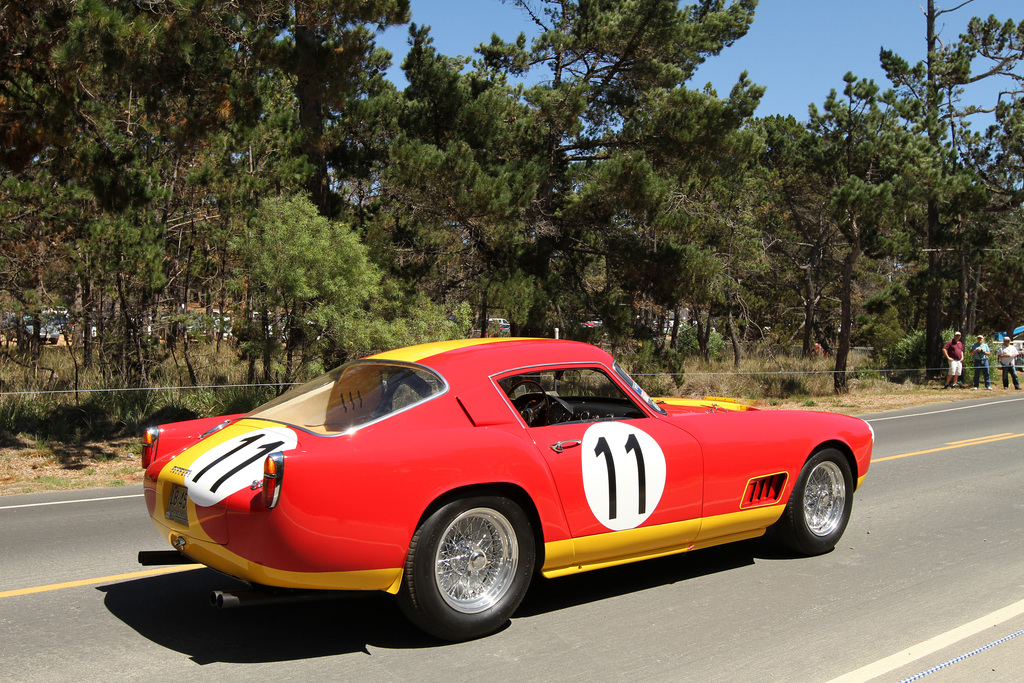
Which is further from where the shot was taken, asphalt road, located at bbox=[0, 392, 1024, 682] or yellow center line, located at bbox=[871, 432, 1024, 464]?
yellow center line, located at bbox=[871, 432, 1024, 464]

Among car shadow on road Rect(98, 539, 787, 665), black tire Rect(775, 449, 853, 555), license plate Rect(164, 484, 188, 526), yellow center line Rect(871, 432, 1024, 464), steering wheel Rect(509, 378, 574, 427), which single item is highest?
steering wheel Rect(509, 378, 574, 427)

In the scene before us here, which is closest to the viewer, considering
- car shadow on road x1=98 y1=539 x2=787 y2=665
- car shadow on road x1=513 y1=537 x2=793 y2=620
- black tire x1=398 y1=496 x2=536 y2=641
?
black tire x1=398 y1=496 x2=536 y2=641

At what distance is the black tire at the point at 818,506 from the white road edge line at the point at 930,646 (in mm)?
1354

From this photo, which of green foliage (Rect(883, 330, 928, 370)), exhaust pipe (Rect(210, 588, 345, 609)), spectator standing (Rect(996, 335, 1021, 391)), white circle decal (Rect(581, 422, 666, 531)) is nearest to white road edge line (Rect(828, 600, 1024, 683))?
white circle decal (Rect(581, 422, 666, 531))

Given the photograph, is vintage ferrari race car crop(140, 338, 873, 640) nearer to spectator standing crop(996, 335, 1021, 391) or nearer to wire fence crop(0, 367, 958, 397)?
wire fence crop(0, 367, 958, 397)

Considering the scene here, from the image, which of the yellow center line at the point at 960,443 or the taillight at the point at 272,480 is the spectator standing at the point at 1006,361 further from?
the taillight at the point at 272,480

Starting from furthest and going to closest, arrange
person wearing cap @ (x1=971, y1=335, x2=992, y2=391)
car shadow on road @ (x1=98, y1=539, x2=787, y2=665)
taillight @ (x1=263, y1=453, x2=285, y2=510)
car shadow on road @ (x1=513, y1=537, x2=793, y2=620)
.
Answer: person wearing cap @ (x1=971, y1=335, x2=992, y2=391), car shadow on road @ (x1=513, y1=537, x2=793, y2=620), car shadow on road @ (x1=98, y1=539, x2=787, y2=665), taillight @ (x1=263, y1=453, x2=285, y2=510)

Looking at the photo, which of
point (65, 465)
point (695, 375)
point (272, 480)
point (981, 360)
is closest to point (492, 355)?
point (272, 480)

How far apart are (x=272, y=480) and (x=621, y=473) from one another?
2095 millimetres

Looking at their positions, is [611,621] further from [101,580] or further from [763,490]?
[101,580]

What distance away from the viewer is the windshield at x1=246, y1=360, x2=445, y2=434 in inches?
184

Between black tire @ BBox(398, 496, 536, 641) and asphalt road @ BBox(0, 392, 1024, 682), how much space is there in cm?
16

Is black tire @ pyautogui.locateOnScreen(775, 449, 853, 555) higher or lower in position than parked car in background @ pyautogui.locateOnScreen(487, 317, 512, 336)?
lower

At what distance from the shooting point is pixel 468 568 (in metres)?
4.59
